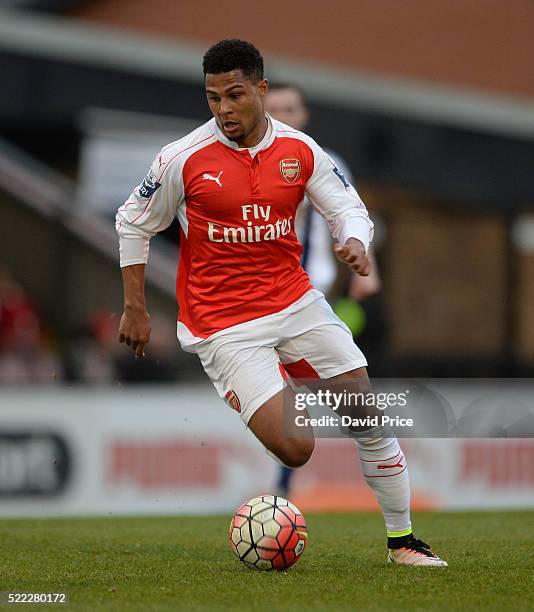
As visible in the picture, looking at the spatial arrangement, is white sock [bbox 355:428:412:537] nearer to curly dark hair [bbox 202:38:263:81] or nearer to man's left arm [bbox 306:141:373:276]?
man's left arm [bbox 306:141:373:276]

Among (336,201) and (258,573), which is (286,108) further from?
(258,573)

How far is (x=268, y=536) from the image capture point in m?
6.15

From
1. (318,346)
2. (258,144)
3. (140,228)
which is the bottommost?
(318,346)

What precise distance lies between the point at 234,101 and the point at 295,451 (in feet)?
5.66

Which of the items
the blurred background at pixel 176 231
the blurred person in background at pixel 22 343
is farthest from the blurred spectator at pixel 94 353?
the blurred person in background at pixel 22 343

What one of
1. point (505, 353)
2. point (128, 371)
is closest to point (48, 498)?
point (128, 371)

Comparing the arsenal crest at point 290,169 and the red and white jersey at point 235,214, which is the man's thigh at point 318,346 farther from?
the arsenal crest at point 290,169

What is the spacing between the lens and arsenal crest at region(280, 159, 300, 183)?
6355mm

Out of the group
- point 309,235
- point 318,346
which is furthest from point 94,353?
point 318,346

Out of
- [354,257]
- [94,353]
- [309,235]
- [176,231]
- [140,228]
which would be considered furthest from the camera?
[176,231]

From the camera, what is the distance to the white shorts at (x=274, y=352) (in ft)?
20.6

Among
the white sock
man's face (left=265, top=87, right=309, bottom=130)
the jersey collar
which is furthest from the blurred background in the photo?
the jersey collar

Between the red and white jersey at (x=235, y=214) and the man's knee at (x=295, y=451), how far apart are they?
2.22 ft

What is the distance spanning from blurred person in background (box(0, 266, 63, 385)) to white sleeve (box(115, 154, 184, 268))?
7.27 m
